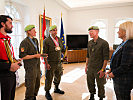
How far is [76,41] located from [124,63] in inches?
223

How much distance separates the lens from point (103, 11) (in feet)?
22.9

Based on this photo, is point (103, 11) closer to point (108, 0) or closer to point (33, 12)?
point (108, 0)

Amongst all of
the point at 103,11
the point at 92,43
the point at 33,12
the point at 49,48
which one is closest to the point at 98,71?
the point at 92,43

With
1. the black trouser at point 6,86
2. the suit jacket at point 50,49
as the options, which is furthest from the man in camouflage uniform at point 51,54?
the black trouser at point 6,86

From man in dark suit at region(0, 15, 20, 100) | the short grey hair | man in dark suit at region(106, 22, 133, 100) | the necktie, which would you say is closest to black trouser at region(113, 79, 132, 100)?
man in dark suit at region(106, 22, 133, 100)

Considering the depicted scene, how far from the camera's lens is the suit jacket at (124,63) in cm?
145

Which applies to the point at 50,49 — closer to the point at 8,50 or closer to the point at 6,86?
the point at 8,50

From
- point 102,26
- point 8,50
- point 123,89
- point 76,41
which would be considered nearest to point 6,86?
point 8,50

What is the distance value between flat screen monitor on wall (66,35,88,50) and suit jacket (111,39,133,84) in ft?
17.9

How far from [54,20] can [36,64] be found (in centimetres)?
358

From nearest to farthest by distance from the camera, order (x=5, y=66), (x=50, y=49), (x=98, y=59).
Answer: (x=5, y=66) < (x=98, y=59) < (x=50, y=49)

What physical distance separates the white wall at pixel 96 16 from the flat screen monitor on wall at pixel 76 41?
61cm

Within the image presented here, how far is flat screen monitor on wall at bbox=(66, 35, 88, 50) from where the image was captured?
706cm

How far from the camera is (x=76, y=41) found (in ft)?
23.3
